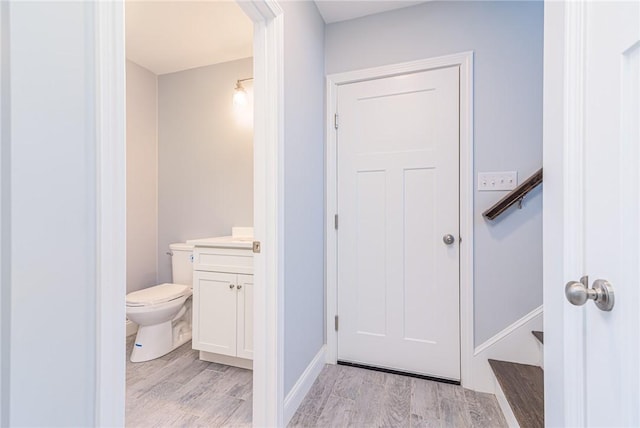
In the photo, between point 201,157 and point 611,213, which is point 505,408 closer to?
point 611,213

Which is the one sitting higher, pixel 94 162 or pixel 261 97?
pixel 261 97

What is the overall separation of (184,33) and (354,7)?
1.30 m

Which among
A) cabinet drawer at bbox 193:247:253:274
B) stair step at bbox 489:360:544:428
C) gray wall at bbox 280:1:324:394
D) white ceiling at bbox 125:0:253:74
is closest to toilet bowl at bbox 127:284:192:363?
cabinet drawer at bbox 193:247:253:274

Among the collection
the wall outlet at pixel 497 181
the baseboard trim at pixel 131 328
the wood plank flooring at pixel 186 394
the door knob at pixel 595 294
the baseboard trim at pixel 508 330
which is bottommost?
the wood plank flooring at pixel 186 394

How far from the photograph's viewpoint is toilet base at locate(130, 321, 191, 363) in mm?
1956

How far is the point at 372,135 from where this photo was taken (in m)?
1.87

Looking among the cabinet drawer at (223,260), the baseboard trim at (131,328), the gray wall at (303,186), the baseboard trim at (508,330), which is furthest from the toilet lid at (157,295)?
the baseboard trim at (508,330)

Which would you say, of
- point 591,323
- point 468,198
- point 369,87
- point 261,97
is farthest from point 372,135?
point 591,323

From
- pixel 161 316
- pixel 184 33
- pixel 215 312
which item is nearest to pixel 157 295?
pixel 161 316

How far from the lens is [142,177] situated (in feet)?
8.30

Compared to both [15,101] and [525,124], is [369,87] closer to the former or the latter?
[525,124]

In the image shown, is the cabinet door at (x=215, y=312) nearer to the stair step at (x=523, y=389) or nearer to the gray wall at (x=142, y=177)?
the gray wall at (x=142, y=177)

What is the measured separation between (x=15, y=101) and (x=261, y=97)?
3.05ft

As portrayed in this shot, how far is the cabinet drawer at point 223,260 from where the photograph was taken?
1.76 meters
